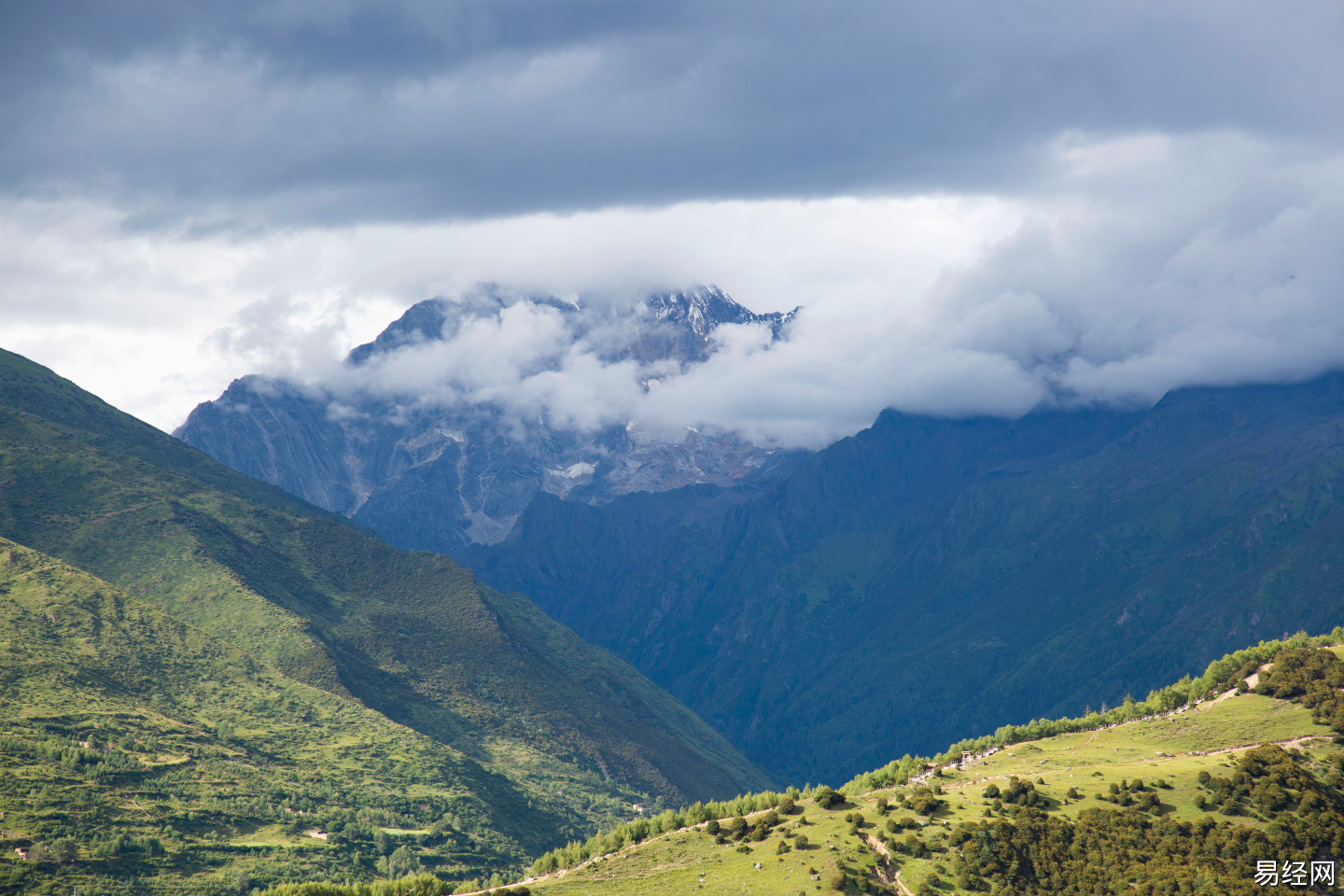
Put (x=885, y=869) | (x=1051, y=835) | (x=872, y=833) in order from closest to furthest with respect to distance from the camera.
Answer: (x=1051, y=835) → (x=885, y=869) → (x=872, y=833)

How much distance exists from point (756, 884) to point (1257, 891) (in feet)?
208

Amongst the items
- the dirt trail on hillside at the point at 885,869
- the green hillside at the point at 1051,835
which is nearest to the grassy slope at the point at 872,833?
the green hillside at the point at 1051,835

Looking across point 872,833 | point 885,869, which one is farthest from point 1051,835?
point 872,833

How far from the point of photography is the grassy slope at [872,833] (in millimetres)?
161500

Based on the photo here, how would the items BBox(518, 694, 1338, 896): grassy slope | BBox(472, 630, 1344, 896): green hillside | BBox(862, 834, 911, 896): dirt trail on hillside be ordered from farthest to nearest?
BBox(518, 694, 1338, 896): grassy slope → BBox(862, 834, 911, 896): dirt trail on hillside → BBox(472, 630, 1344, 896): green hillside

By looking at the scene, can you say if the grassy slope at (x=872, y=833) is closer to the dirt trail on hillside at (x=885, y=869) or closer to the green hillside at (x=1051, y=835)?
the green hillside at (x=1051, y=835)

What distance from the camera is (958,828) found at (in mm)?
165000

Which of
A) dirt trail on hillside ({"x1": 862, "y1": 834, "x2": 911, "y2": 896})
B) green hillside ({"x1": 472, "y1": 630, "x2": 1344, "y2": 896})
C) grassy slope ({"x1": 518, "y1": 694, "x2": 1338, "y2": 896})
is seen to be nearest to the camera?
green hillside ({"x1": 472, "y1": 630, "x2": 1344, "y2": 896})

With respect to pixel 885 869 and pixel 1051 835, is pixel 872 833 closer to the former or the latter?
pixel 885 869

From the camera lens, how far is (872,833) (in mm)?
171250

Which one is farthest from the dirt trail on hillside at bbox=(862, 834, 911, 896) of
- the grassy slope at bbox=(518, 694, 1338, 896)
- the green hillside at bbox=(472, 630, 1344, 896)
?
the grassy slope at bbox=(518, 694, 1338, 896)

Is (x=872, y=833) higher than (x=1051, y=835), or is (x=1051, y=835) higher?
(x=1051, y=835)

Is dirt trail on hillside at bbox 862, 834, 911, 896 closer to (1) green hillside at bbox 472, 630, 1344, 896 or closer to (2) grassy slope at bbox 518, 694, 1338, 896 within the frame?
(1) green hillside at bbox 472, 630, 1344, 896

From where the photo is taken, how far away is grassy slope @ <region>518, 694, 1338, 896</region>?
162 meters
